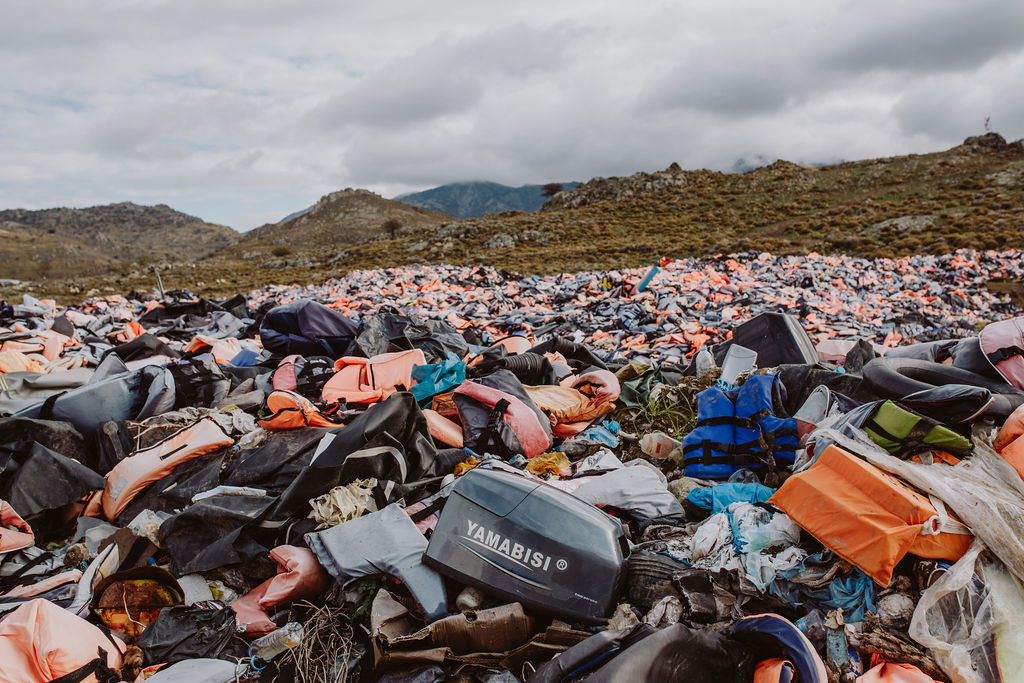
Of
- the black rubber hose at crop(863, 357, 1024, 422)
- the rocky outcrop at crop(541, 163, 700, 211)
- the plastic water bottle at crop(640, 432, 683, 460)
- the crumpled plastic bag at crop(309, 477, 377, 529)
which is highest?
the rocky outcrop at crop(541, 163, 700, 211)

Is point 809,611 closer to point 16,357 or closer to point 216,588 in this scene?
point 216,588

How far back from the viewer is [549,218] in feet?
124

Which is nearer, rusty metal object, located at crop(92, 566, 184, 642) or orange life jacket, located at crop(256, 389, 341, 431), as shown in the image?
rusty metal object, located at crop(92, 566, 184, 642)

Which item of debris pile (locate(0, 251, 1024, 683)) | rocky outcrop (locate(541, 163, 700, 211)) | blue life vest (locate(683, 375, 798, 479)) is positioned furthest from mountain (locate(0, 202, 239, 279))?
blue life vest (locate(683, 375, 798, 479))

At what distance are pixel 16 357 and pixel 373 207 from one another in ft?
258

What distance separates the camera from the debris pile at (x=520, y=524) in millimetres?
1847

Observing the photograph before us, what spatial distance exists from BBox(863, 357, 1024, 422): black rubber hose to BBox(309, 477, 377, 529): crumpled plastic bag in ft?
11.1

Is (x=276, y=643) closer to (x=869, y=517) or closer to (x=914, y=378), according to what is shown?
(x=869, y=517)

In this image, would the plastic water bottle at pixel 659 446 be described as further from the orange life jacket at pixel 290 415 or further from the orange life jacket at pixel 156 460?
the orange life jacket at pixel 156 460

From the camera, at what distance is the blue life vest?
3.11 metres

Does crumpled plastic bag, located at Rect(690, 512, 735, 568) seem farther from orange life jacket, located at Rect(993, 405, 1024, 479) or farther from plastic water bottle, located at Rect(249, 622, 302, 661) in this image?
plastic water bottle, located at Rect(249, 622, 302, 661)

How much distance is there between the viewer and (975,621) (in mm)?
1699

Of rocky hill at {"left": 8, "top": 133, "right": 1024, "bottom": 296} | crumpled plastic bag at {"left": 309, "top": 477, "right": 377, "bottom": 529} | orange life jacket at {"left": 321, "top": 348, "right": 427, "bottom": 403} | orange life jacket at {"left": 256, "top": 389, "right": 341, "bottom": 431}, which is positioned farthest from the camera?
rocky hill at {"left": 8, "top": 133, "right": 1024, "bottom": 296}

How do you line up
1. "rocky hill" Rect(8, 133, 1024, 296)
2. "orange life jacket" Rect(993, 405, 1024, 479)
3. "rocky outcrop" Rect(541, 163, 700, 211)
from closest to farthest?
"orange life jacket" Rect(993, 405, 1024, 479) → "rocky hill" Rect(8, 133, 1024, 296) → "rocky outcrop" Rect(541, 163, 700, 211)
